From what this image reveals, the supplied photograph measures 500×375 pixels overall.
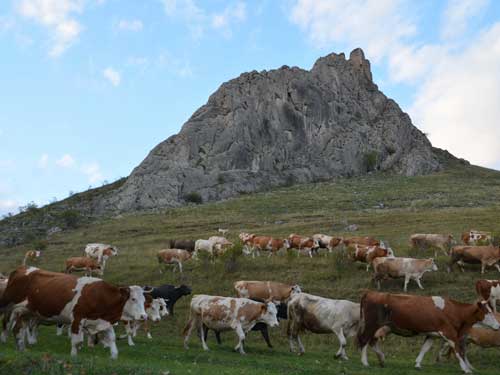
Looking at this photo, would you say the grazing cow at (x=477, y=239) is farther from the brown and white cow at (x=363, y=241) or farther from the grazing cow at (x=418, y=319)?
the grazing cow at (x=418, y=319)

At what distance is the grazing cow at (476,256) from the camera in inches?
994

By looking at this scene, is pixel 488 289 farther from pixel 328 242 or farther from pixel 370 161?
pixel 370 161

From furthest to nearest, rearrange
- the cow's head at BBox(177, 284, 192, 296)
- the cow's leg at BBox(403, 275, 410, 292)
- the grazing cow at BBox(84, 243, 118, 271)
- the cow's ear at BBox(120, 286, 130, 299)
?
the grazing cow at BBox(84, 243, 118, 271) < the cow's head at BBox(177, 284, 192, 296) < the cow's leg at BBox(403, 275, 410, 292) < the cow's ear at BBox(120, 286, 130, 299)


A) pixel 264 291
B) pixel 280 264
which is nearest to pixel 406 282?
pixel 264 291

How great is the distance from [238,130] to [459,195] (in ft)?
171

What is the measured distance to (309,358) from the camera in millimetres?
15531

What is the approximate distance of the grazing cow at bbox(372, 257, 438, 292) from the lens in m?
24.1

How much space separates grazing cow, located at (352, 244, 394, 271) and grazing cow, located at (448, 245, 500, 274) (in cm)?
310

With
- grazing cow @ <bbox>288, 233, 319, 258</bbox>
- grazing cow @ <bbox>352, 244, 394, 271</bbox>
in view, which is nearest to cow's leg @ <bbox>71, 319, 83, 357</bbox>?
grazing cow @ <bbox>352, 244, 394, 271</bbox>

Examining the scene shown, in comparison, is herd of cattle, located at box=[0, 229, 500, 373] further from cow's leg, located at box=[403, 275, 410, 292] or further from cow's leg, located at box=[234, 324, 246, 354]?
cow's leg, located at box=[403, 275, 410, 292]

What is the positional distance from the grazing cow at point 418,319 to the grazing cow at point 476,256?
1132 centimetres

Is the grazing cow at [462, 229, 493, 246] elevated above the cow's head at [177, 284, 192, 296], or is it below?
above

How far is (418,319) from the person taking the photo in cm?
1426

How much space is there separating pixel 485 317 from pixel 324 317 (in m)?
4.44
